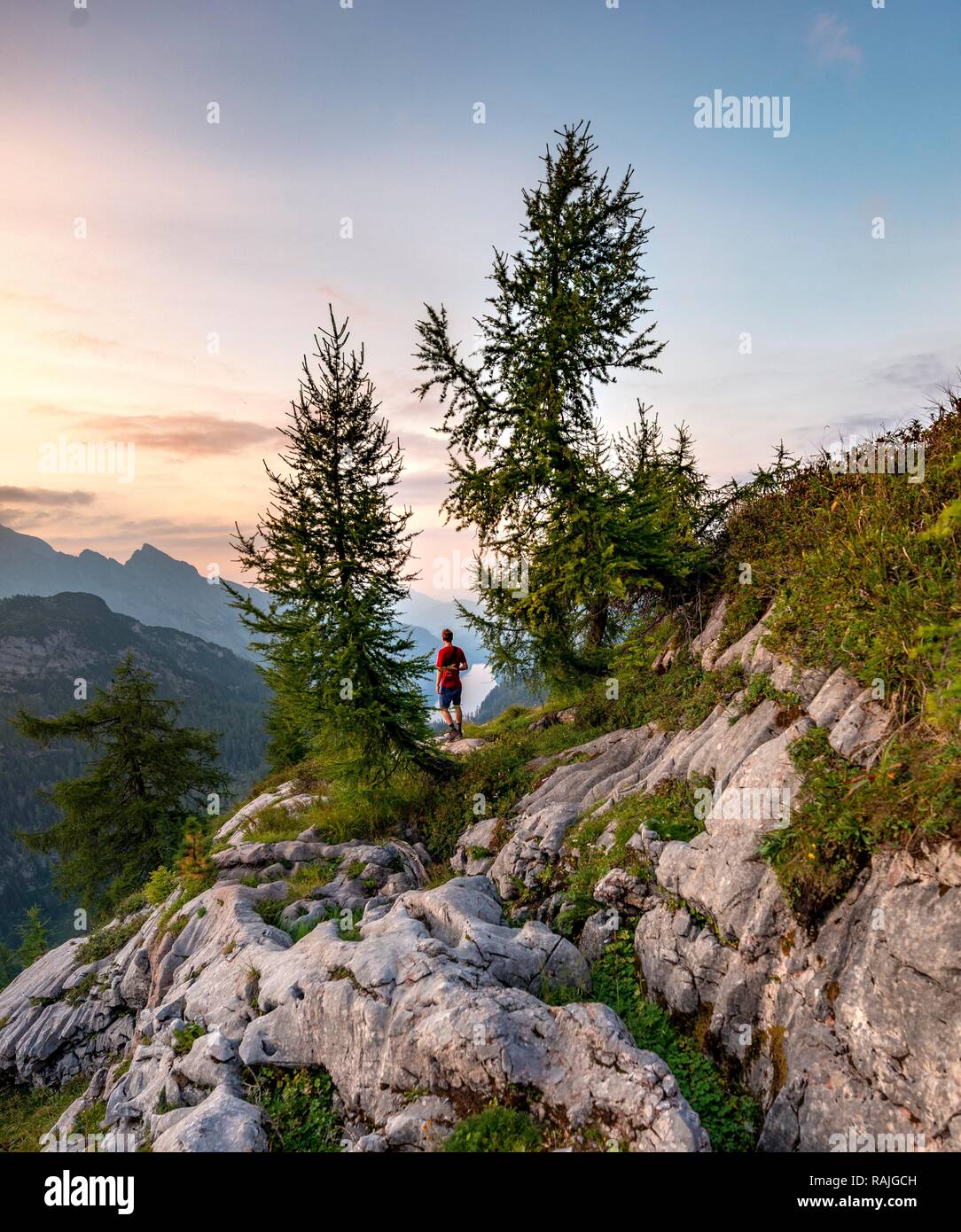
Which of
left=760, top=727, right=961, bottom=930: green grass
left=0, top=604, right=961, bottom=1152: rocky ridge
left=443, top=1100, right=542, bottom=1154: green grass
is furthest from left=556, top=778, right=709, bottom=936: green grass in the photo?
left=443, top=1100, right=542, bottom=1154: green grass

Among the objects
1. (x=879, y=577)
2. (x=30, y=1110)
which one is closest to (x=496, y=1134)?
(x=879, y=577)

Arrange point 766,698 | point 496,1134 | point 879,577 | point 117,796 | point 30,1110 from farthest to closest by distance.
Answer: point 117,796
point 30,1110
point 766,698
point 879,577
point 496,1134

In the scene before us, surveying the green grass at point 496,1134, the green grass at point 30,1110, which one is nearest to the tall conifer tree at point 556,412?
the green grass at point 496,1134

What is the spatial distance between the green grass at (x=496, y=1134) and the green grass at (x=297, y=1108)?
6.02ft

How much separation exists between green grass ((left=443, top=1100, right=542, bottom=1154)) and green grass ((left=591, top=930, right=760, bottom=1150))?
88.7 inches

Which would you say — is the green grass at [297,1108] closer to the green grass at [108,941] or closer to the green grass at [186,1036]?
the green grass at [186,1036]

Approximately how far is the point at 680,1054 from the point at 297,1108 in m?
5.03

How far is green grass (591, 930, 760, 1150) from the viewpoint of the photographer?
592cm

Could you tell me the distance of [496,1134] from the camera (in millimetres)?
5352

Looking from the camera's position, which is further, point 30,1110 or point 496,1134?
point 30,1110

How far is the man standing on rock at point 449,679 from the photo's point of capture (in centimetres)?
1697

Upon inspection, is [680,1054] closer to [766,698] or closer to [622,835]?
[622,835]
